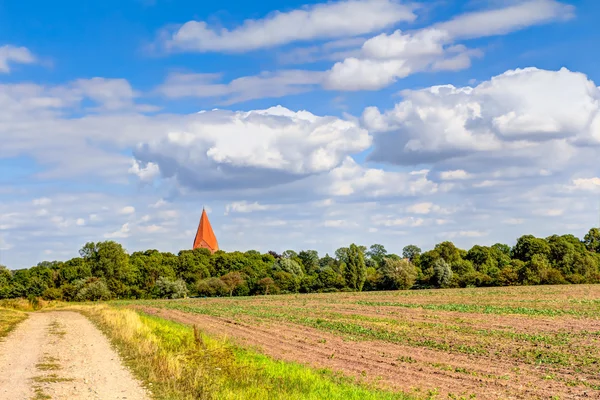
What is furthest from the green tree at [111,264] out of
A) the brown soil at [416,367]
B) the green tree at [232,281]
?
the brown soil at [416,367]

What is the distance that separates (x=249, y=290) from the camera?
110 m

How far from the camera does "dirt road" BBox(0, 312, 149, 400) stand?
1350 cm

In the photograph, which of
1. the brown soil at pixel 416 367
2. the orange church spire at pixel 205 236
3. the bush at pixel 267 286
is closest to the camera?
the brown soil at pixel 416 367

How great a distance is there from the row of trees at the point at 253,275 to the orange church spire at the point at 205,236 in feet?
168

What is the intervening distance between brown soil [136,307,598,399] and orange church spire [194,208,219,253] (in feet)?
491

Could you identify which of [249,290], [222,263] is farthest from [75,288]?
[222,263]

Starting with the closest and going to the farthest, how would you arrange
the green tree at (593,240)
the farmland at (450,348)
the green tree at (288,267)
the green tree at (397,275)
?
the farmland at (450,348), the green tree at (397,275), the green tree at (288,267), the green tree at (593,240)

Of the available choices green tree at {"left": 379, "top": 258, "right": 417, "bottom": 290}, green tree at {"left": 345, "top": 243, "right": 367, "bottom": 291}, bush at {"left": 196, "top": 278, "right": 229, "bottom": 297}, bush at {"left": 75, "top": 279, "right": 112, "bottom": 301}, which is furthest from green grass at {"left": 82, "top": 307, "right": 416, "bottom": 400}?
bush at {"left": 196, "top": 278, "right": 229, "bottom": 297}

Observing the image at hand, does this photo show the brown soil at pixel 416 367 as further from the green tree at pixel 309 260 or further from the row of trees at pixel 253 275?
the green tree at pixel 309 260

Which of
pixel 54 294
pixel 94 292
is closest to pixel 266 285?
pixel 94 292

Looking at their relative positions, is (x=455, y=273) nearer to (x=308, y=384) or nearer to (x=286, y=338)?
(x=286, y=338)

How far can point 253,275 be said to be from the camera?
376ft

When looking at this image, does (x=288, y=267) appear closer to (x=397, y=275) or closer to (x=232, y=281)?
(x=232, y=281)

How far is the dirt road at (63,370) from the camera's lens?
1350 centimetres
